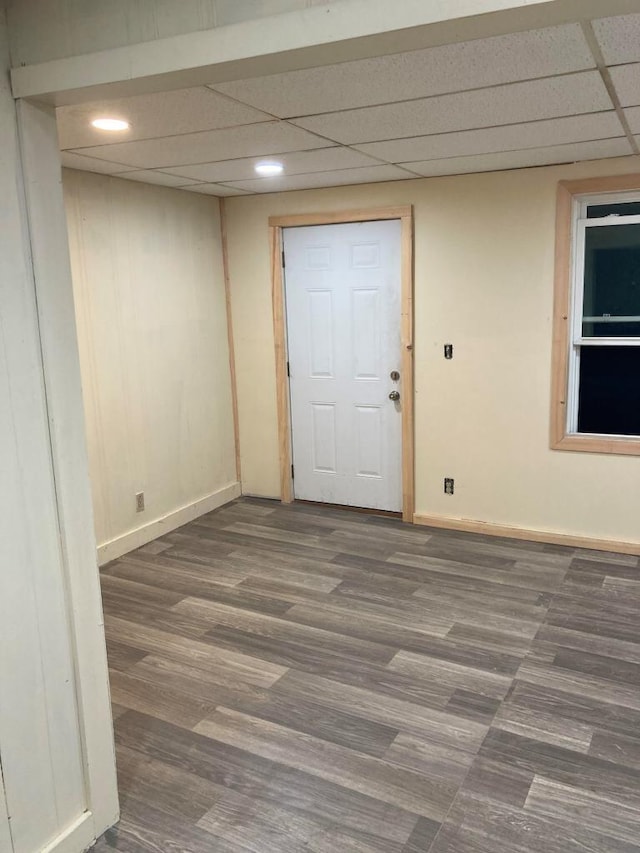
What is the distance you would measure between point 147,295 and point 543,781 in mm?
3470

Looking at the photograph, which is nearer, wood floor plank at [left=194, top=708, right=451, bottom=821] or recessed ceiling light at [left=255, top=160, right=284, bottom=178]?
wood floor plank at [left=194, top=708, right=451, bottom=821]

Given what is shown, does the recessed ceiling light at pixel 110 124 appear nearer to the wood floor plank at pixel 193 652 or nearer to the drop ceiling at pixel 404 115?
the drop ceiling at pixel 404 115

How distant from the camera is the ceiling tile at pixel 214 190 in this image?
14.5 ft

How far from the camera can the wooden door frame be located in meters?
4.46

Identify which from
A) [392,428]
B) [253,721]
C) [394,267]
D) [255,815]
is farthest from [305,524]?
[255,815]

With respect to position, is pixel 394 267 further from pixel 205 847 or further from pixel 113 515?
pixel 205 847

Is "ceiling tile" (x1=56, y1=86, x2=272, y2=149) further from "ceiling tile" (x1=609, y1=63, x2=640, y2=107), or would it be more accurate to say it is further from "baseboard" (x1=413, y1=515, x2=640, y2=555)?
"baseboard" (x1=413, y1=515, x2=640, y2=555)

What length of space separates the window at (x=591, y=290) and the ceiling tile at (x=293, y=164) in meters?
1.27

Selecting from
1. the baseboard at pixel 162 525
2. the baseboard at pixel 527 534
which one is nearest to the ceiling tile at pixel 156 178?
the baseboard at pixel 162 525

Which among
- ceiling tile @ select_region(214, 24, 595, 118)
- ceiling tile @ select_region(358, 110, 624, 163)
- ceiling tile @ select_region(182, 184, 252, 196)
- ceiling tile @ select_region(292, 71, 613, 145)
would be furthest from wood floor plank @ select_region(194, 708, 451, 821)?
ceiling tile @ select_region(182, 184, 252, 196)

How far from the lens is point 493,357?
4312 mm

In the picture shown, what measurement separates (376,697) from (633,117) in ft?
8.56

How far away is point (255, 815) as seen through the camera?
2146 millimetres

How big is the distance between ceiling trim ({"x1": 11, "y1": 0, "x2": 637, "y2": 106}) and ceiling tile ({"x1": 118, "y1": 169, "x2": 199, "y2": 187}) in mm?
2232
